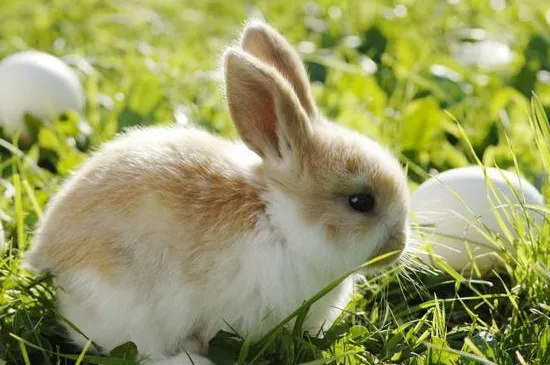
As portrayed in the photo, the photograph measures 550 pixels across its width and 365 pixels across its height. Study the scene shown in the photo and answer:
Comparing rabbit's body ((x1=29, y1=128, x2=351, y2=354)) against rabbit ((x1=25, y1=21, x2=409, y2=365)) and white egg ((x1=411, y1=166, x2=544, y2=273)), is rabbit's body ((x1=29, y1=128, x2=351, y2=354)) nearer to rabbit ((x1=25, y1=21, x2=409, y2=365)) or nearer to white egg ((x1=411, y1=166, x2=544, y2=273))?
rabbit ((x1=25, y1=21, x2=409, y2=365))

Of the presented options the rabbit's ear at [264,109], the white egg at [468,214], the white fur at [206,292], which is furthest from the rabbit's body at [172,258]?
the white egg at [468,214]

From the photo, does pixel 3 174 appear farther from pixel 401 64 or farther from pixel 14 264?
pixel 401 64

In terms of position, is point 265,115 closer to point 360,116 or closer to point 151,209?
point 151,209

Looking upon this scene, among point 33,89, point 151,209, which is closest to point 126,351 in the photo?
point 151,209

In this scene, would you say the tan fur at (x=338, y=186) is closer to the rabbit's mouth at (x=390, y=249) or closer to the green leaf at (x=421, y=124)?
the rabbit's mouth at (x=390, y=249)

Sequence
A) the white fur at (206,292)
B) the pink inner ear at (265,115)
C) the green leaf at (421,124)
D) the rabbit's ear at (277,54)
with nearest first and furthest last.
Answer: the white fur at (206,292) < the pink inner ear at (265,115) < the rabbit's ear at (277,54) < the green leaf at (421,124)

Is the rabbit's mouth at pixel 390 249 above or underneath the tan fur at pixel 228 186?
underneath

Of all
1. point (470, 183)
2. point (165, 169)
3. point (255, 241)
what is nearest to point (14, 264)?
point (165, 169)

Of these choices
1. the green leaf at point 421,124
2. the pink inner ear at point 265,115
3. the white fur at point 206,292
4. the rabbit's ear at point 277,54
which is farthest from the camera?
the green leaf at point 421,124

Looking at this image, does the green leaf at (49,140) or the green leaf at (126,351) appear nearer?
the green leaf at (126,351)

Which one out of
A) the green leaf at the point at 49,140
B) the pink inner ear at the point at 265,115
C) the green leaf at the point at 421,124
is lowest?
the green leaf at the point at 421,124
